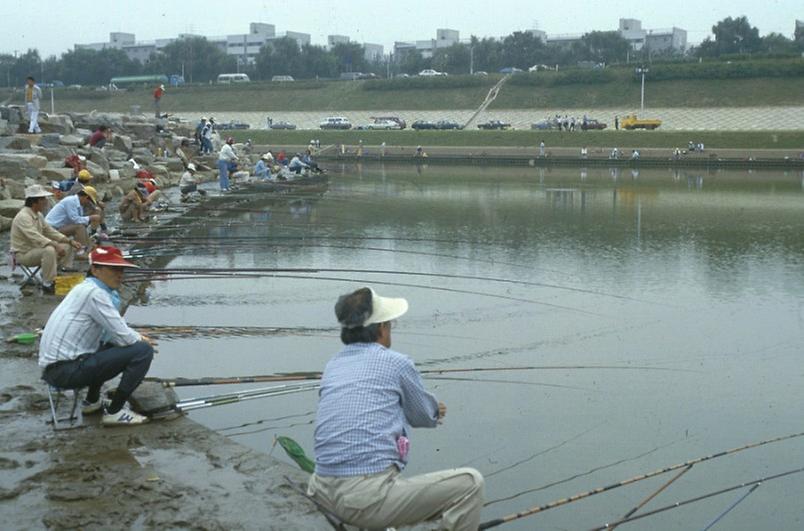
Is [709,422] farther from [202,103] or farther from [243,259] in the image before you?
[202,103]

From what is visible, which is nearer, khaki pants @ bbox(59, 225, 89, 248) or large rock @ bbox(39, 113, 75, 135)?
khaki pants @ bbox(59, 225, 89, 248)

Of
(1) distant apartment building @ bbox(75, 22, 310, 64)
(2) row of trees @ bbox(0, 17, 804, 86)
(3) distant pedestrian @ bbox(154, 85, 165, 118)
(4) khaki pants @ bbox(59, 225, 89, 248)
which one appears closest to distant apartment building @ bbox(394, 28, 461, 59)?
(1) distant apartment building @ bbox(75, 22, 310, 64)

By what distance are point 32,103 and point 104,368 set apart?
2226 centimetres

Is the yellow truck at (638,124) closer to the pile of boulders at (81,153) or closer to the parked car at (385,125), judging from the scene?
the parked car at (385,125)

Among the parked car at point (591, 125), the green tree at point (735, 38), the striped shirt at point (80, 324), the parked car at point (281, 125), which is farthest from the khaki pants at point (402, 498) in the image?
the green tree at point (735, 38)

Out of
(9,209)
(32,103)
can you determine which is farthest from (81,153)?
(9,209)

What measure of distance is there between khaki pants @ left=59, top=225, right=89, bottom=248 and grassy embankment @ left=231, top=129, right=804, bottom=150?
4941cm

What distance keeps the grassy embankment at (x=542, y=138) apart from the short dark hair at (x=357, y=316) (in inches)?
2172

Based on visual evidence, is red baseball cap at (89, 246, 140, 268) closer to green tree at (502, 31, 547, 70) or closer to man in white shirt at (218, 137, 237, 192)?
man in white shirt at (218, 137, 237, 192)

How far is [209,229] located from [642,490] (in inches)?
588

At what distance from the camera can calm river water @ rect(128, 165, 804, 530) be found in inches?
306

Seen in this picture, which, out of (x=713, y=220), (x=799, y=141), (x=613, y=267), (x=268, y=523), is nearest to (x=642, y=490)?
(x=268, y=523)

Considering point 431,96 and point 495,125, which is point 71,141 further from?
point 431,96

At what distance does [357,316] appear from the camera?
4781mm
